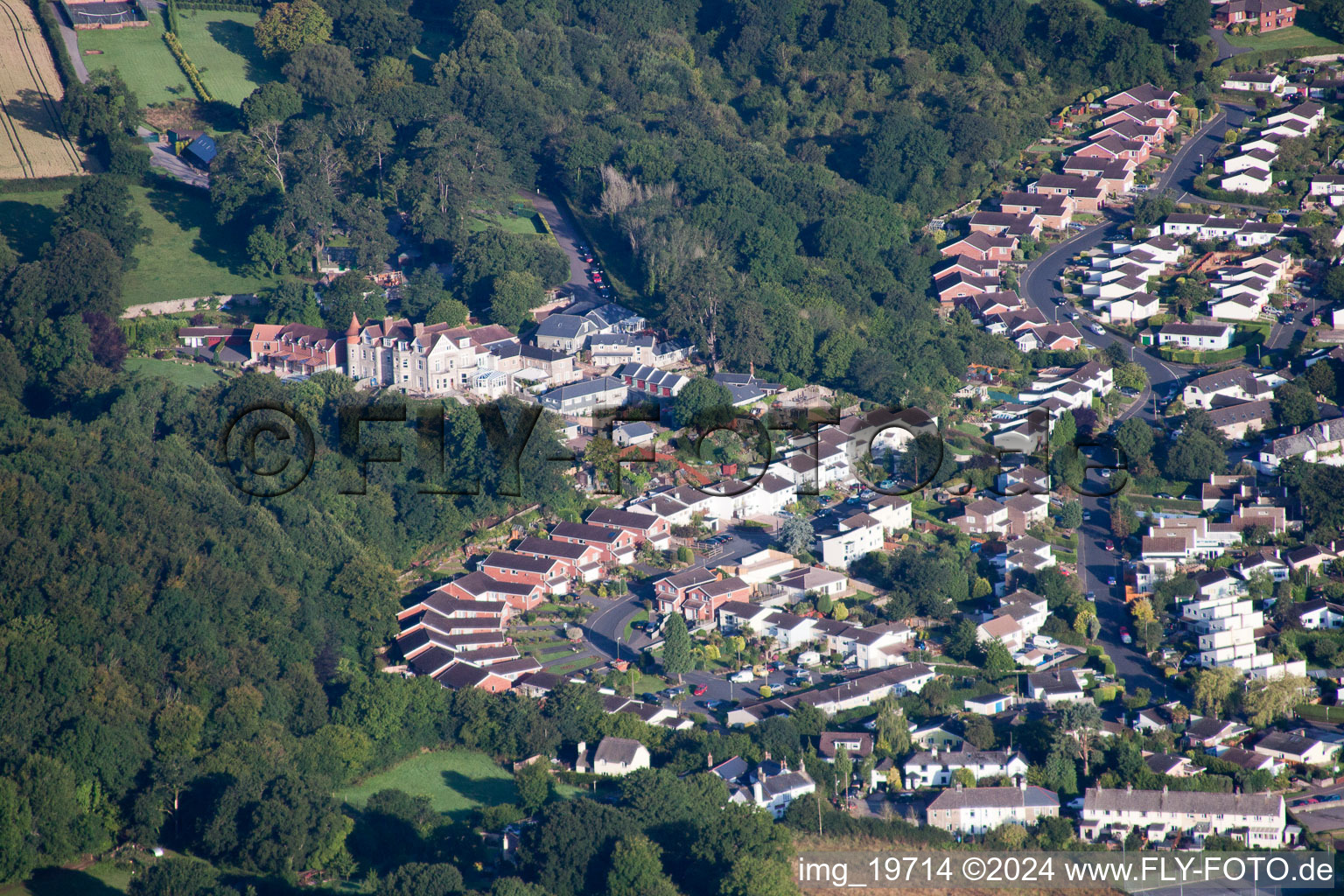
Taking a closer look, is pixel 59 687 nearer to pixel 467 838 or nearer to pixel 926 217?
pixel 467 838

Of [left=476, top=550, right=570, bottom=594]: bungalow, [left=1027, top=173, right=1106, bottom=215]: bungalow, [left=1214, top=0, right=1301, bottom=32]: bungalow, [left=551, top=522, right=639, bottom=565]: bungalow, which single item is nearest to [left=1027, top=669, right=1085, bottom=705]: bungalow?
[left=551, top=522, right=639, bottom=565]: bungalow

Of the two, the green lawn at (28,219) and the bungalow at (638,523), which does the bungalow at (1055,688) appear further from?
the green lawn at (28,219)

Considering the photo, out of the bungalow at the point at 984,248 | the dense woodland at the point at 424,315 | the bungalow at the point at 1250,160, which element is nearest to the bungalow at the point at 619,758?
the dense woodland at the point at 424,315

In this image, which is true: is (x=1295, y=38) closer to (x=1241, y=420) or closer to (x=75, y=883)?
(x=1241, y=420)

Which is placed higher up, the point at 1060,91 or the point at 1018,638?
the point at 1060,91

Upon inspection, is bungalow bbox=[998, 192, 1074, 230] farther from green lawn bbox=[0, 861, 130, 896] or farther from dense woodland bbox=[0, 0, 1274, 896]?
green lawn bbox=[0, 861, 130, 896]

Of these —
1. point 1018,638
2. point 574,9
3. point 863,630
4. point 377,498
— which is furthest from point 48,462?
point 574,9

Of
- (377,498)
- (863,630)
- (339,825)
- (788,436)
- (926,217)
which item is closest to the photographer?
(339,825)
